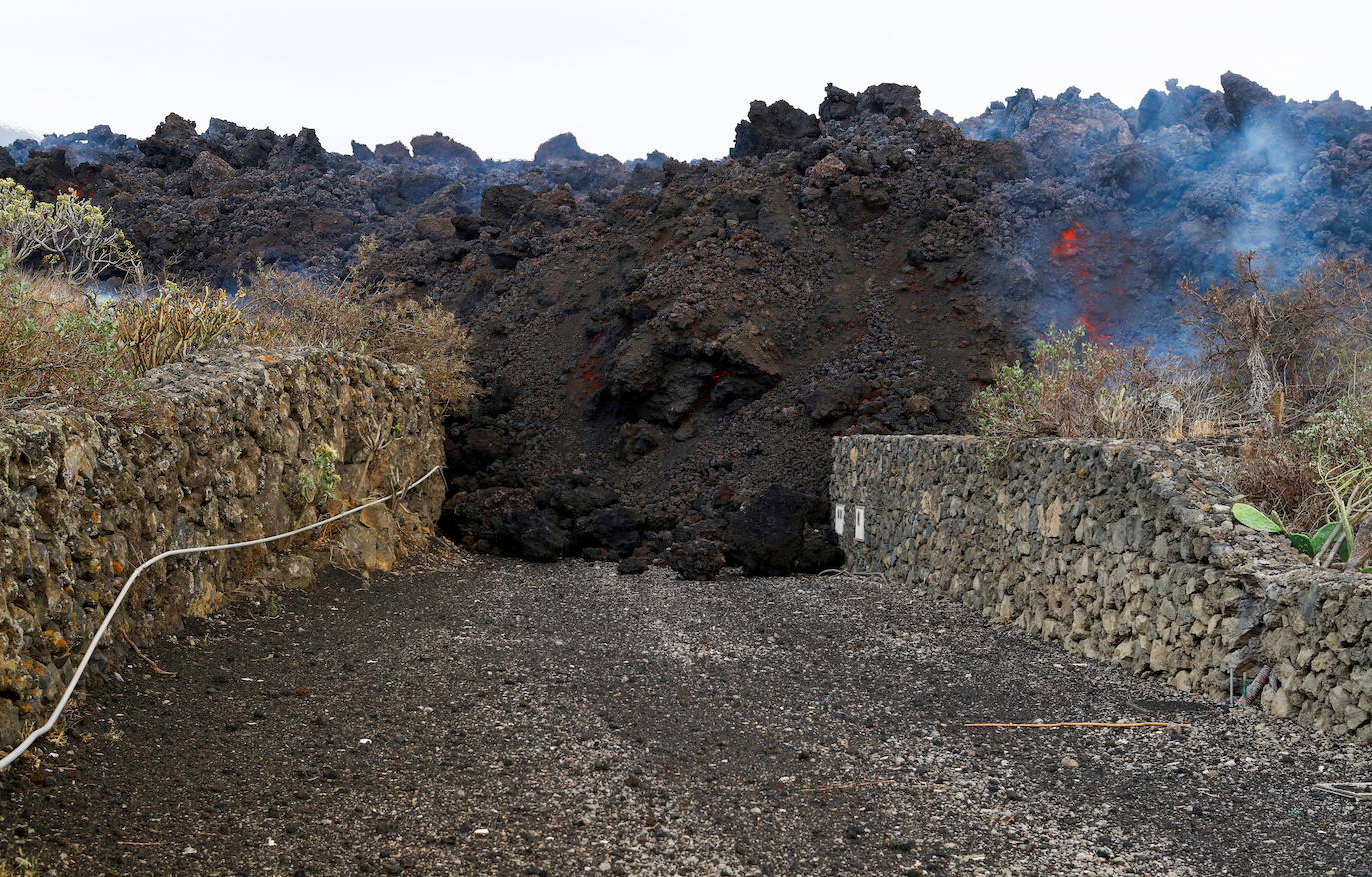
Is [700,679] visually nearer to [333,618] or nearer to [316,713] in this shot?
[316,713]

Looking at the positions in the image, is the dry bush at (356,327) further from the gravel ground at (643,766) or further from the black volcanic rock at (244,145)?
the black volcanic rock at (244,145)

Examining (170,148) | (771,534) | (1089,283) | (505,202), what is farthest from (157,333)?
(170,148)

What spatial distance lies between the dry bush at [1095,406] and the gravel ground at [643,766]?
195cm

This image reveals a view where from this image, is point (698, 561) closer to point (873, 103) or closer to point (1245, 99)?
point (873, 103)

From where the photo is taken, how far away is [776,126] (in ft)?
71.8

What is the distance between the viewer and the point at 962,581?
8.70m

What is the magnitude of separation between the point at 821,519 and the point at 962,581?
11.2 feet

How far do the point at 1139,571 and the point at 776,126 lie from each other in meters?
17.6

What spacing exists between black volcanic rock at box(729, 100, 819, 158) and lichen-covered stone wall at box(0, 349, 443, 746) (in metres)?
13.2

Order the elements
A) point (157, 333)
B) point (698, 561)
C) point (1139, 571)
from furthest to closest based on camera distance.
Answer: point (698, 561)
point (157, 333)
point (1139, 571)

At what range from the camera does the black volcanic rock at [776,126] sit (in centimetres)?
2170

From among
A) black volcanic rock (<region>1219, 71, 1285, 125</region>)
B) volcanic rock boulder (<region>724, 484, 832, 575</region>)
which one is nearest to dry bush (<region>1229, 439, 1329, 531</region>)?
volcanic rock boulder (<region>724, 484, 832, 575</region>)

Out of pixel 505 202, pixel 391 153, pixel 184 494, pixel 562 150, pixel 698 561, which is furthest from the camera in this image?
pixel 562 150

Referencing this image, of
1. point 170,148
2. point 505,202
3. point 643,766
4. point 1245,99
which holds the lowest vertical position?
point 643,766
